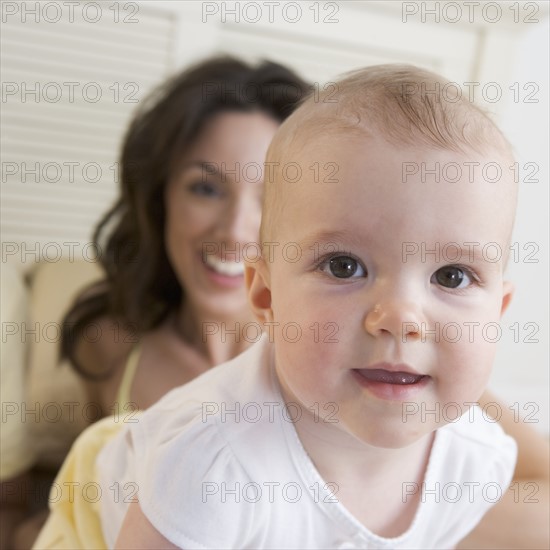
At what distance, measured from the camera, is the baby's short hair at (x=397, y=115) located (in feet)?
2.39

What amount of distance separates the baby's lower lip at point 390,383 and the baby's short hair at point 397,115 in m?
0.21

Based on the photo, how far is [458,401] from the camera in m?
0.75

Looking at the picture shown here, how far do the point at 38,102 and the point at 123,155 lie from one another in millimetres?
491

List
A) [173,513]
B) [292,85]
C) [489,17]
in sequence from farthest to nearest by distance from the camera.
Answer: [489,17] → [292,85] → [173,513]

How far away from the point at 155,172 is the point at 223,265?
27 cm

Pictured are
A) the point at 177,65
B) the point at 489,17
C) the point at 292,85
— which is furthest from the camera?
the point at 489,17

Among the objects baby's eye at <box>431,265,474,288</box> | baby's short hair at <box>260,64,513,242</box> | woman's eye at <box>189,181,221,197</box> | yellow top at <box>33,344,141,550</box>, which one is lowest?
yellow top at <box>33,344,141,550</box>

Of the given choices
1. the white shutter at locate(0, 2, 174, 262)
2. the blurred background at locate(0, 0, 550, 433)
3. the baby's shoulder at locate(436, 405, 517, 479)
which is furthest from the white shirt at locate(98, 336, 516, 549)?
the white shutter at locate(0, 2, 174, 262)

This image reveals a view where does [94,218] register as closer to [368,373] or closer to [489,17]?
[489,17]

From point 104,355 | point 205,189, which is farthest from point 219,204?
point 104,355

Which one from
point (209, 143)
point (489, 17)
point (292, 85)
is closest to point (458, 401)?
point (209, 143)

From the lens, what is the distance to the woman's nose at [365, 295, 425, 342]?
2.23 ft

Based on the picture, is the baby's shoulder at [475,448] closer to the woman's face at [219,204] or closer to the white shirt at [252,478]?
the white shirt at [252,478]

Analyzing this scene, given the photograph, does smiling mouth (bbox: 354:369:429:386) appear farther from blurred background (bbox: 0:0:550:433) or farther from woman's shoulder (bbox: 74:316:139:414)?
blurred background (bbox: 0:0:550:433)
